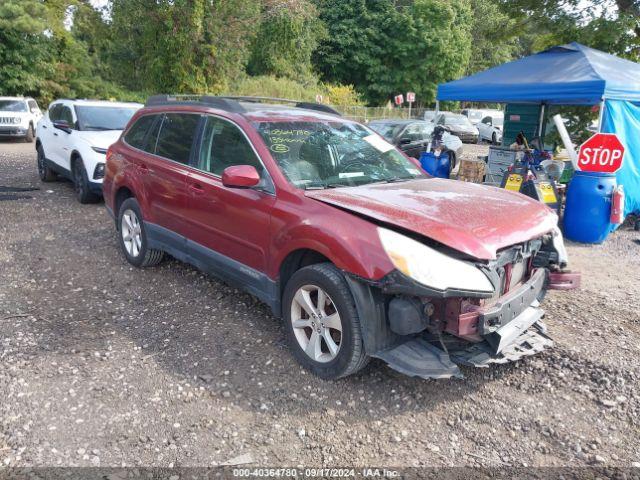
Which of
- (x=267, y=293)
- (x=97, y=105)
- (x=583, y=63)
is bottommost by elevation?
(x=267, y=293)

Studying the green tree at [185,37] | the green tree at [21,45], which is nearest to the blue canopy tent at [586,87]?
the green tree at [185,37]

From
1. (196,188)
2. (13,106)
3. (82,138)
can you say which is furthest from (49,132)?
(13,106)

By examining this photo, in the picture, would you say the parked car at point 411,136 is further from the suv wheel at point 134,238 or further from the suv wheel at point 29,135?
the suv wheel at point 29,135

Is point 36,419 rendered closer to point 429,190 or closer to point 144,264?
point 144,264

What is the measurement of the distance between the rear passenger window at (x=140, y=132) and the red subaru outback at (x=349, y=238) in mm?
431

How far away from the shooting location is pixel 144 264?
5.50 m

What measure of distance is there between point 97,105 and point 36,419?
768 centimetres

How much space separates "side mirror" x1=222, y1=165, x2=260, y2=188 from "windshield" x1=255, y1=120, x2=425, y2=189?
0.78ft

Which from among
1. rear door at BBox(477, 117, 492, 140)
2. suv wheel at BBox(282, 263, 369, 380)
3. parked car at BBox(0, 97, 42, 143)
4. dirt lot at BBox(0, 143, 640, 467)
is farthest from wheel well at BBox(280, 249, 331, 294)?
rear door at BBox(477, 117, 492, 140)

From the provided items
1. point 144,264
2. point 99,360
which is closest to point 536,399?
point 99,360

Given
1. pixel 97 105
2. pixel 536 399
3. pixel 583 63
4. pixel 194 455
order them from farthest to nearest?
pixel 97 105, pixel 583 63, pixel 536 399, pixel 194 455

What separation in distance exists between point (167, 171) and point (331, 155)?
165 centimetres

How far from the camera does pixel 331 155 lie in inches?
163

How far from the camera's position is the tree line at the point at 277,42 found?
14133 mm
